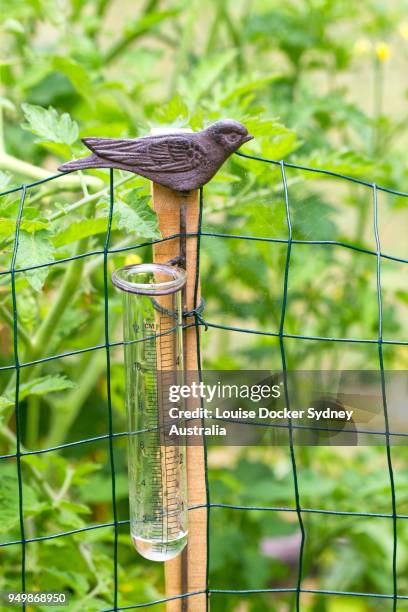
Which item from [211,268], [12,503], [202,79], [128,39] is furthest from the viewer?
[128,39]

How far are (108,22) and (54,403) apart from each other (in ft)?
7.05

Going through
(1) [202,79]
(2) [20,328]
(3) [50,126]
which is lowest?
(2) [20,328]

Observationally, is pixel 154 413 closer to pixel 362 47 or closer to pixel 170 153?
pixel 170 153

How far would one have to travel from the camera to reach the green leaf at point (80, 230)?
1052 millimetres

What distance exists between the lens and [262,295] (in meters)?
1.77

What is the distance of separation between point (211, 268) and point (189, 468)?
2.64 ft

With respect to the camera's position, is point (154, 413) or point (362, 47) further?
point (362, 47)

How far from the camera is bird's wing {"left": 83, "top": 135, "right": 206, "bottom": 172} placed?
0.96m

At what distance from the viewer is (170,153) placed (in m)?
0.97

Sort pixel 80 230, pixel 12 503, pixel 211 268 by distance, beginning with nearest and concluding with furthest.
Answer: pixel 80 230
pixel 12 503
pixel 211 268

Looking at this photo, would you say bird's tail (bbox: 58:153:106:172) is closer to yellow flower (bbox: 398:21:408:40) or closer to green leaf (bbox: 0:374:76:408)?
green leaf (bbox: 0:374:76:408)

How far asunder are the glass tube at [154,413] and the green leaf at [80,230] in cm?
10

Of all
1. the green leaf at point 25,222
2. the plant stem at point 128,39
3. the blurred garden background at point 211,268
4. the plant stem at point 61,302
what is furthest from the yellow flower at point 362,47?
the green leaf at point 25,222

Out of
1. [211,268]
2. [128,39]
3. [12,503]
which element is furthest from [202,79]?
[12,503]
